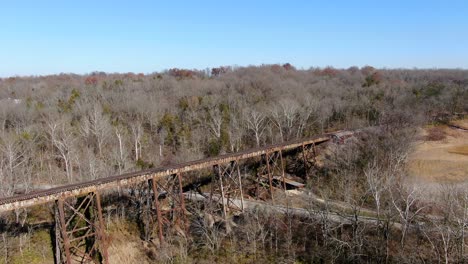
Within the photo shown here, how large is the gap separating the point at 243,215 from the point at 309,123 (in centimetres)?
2658

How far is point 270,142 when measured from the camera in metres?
50.8

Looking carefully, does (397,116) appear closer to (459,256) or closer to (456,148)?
(456,148)

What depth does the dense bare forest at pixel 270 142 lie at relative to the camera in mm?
25734

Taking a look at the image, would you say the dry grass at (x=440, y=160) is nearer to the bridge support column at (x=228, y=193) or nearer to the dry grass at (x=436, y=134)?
the dry grass at (x=436, y=134)

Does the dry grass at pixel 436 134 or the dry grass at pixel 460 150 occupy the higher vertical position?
the dry grass at pixel 436 134

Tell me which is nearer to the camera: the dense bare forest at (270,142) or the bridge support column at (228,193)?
the dense bare forest at (270,142)

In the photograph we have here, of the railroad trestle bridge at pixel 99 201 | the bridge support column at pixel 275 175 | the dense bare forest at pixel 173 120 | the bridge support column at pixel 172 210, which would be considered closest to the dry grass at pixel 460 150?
the dense bare forest at pixel 173 120

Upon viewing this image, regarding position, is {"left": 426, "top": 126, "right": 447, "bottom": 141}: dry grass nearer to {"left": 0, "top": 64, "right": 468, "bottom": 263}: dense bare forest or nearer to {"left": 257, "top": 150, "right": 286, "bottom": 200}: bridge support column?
{"left": 0, "top": 64, "right": 468, "bottom": 263}: dense bare forest

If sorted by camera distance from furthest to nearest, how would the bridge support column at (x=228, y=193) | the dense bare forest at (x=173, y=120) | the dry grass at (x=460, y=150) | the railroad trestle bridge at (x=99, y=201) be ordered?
1. the dry grass at (x=460, y=150)
2. the dense bare forest at (x=173, y=120)
3. the bridge support column at (x=228, y=193)
4. the railroad trestle bridge at (x=99, y=201)

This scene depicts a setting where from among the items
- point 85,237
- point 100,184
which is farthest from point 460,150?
point 85,237

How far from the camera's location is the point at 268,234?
29094 mm

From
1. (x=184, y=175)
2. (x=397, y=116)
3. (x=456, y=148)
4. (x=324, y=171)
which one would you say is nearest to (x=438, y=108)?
(x=456, y=148)

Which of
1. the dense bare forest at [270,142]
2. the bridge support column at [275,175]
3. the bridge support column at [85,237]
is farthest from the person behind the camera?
the bridge support column at [275,175]

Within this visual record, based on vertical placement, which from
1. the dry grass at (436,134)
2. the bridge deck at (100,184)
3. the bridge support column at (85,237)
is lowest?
the bridge support column at (85,237)
